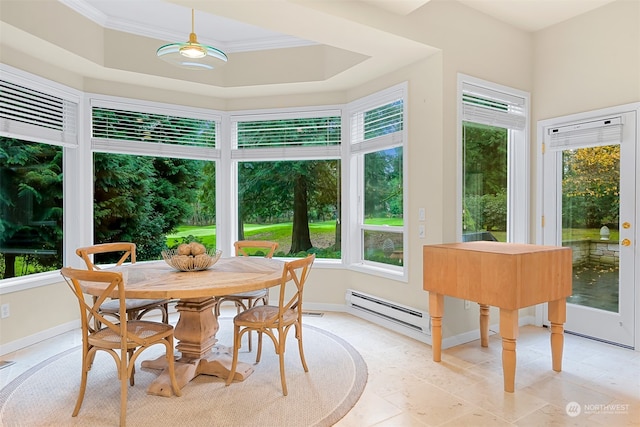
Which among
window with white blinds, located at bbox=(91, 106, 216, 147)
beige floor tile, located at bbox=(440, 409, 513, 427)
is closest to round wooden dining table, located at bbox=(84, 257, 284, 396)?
beige floor tile, located at bbox=(440, 409, 513, 427)

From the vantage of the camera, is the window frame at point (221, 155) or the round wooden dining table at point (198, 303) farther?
the window frame at point (221, 155)

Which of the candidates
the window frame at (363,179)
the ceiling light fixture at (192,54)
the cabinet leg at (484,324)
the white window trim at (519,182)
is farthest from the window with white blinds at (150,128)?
the cabinet leg at (484,324)

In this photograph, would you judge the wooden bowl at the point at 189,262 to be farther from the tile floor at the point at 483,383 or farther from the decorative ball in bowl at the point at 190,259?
the tile floor at the point at 483,383

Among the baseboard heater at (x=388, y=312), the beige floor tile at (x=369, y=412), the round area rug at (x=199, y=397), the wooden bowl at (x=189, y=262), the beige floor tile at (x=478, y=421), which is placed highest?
the wooden bowl at (x=189, y=262)

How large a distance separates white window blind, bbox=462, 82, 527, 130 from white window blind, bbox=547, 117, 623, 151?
1.08 feet

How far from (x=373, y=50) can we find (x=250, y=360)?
108 inches

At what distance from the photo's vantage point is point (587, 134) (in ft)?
11.6

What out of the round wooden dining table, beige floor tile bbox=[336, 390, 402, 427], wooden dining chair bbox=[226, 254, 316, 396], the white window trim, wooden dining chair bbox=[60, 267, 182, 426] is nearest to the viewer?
wooden dining chair bbox=[60, 267, 182, 426]

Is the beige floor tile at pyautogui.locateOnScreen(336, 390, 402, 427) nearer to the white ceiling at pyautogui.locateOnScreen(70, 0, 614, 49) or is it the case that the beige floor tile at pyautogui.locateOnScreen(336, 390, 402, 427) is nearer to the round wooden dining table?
the round wooden dining table

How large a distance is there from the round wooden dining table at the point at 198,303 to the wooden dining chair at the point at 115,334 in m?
0.12

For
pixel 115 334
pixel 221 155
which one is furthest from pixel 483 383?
pixel 221 155

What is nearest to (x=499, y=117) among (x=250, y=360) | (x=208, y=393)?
(x=250, y=360)

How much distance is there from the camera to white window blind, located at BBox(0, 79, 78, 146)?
3346 millimetres

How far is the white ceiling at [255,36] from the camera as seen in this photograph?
9.36ft
